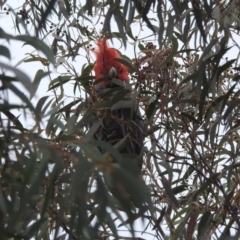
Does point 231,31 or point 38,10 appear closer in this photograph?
point 231,31

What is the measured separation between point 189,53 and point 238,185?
0.45 meters

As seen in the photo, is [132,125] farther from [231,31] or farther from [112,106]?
[231,31]

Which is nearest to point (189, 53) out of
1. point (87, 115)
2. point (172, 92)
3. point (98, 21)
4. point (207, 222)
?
point (172, 92)

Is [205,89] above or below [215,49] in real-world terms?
below

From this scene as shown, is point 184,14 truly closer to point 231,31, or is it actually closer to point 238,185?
point 231,31

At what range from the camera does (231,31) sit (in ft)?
5.99

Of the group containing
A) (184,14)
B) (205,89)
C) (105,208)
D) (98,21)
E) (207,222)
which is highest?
(98,21)

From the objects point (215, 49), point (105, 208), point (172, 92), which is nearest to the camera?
point (105, 208)

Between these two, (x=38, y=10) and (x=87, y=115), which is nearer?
(x=87, y=115)

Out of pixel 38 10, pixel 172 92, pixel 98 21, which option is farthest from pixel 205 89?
pixel 38 10

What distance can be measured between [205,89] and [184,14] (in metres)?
0.28

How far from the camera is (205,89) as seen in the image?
163 cm

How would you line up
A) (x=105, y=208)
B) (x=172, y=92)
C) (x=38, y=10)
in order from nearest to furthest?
(x=105, y=208)
(x=172, y=92)
(x=38, y=10)

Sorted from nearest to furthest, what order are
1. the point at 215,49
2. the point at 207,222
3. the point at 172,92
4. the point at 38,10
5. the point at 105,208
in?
the point at 105,208
the point at 207,222
the point at 215,49
the point at 172,92
the point at 38,10
